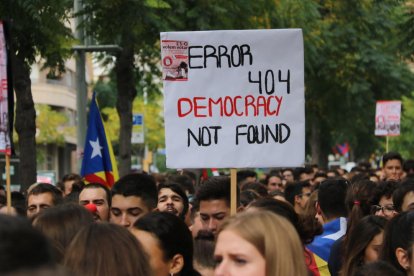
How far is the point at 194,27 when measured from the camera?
51.3 ft

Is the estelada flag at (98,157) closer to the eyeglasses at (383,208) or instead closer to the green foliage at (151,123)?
the eyeglasses at (383,208)

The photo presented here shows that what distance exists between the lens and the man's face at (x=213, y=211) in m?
7.16

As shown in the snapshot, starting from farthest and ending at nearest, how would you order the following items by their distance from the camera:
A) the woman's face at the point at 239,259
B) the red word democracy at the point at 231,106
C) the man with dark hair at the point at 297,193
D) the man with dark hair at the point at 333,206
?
the man with dark hair at the point at 297,193
the man with dark hair at the point at 333,206
the red word democracy at the point at 231,106
the woman's face at the point at 239,259

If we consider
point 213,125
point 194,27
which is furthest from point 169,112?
point 194,27

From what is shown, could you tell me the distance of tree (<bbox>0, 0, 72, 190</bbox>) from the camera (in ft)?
35.4

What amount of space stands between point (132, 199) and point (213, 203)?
62 cm

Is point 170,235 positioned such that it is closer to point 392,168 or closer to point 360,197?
point 360,197

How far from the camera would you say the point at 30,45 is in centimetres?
1204

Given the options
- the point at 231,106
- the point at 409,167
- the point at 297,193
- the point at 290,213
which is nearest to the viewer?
the point at 290,213

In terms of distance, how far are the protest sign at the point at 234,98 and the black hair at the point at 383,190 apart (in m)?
1.36

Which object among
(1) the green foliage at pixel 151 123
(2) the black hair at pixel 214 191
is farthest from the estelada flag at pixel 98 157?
(1) the green foliage at pixel 151 123

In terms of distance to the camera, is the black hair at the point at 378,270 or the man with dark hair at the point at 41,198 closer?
the black hair at the point at 378,270

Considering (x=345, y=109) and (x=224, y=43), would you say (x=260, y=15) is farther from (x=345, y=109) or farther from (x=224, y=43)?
(x=345, y=109)

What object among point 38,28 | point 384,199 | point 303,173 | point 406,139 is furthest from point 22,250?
point 406,139
